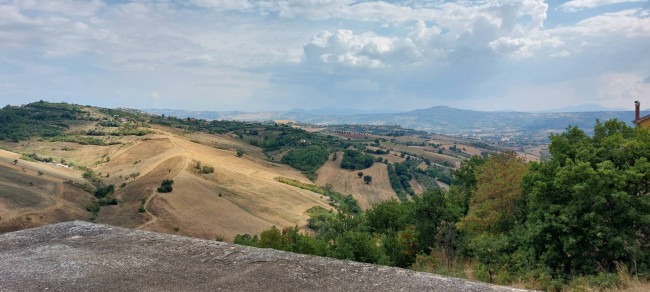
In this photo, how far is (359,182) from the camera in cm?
9556

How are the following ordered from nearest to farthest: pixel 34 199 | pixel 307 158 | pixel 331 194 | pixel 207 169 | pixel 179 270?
pixel 179 270
pixel 34 199
pixel 207 169
pixel 331 194
pixel 307 158

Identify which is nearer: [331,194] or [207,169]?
[207,169]

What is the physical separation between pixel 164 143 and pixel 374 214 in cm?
6127

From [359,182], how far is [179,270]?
90.9m

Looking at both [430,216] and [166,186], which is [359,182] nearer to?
[166,186]

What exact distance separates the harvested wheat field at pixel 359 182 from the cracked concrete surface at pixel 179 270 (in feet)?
242

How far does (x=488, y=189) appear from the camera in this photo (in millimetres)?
21625

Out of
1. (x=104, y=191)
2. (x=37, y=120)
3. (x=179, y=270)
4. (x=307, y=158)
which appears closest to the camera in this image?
(x=179, y=270)

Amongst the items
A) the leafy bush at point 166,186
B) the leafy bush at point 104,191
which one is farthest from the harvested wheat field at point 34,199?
the leafy bush at point 166,186

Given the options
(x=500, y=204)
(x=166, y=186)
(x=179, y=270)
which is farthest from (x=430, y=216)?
(x=166, y=186)

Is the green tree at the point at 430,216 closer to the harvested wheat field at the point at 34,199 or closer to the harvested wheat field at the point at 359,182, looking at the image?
the harvested wheat field at the point at 34,199

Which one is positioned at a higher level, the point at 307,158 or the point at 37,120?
the point at 37,120

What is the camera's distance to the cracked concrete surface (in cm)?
509

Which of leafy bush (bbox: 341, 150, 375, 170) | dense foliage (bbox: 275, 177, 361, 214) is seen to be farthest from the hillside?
leafy bush (bbox: 341, 150, 375, 170)
